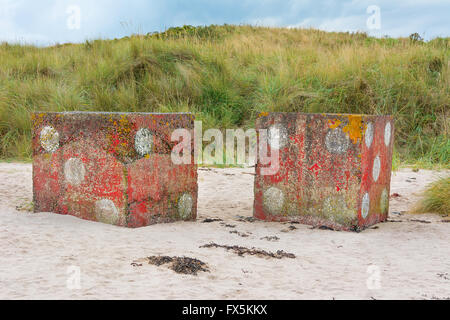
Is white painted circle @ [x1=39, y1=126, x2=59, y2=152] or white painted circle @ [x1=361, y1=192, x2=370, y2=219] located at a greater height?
white painted circle @ [x1=39, y1=126, x2=59, y2=152]

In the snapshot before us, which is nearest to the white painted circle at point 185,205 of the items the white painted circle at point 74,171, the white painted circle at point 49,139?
the white painted circle at point 74,171

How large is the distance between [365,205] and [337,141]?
0.49 m

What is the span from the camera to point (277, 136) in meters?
→ 3.67

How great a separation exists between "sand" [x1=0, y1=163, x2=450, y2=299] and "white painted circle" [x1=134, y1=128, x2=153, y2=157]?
0.49 m

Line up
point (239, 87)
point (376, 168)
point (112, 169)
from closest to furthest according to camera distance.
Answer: point (112, 169) < point (376, 168) < point (239, 87)

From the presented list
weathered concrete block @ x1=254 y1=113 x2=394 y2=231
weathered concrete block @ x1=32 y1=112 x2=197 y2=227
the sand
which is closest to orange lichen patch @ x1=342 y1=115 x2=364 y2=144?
weathered concrete block @ x1=254 y1=113 x2=394 y2=231

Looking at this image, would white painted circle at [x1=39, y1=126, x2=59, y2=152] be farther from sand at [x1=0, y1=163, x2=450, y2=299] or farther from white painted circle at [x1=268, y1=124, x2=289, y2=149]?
white painted circle at [x1=268, y1=124, x2=289, y2=149]

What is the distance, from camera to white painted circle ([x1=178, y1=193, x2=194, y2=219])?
11.8 feet

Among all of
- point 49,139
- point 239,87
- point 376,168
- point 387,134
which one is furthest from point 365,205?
point 239,87

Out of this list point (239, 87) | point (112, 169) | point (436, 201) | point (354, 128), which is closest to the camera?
point (112, 169)

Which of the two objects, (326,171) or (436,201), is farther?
(436,201)

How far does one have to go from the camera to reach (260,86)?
8086mm

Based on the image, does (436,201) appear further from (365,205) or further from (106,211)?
(106,211)

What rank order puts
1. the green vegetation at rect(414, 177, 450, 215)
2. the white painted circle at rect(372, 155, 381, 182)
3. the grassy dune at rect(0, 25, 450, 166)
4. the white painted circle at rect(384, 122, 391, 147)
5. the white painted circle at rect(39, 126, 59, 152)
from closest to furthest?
the white painted circle at rect(39, 126, 59, 152) < the white painted circle at rect(372, 155, 381, 182) < the white painted circle at rect(384, 122, 391, 147) < the green vegetation at rect(414, 177, 450, 215) < the grassy dune at rect(0, 25, 450, 166)
